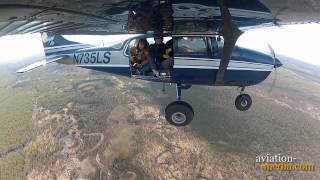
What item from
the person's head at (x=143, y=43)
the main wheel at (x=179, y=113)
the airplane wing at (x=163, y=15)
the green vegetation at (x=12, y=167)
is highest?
the airplane wing at (x=163, y=15)

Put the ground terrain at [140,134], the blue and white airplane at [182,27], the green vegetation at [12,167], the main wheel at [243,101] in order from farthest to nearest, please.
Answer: the ground terrain at [140,134] → the green vegetation at [12,167] → the main wheel at [243,101] → the blue and white airplane at [182,27]

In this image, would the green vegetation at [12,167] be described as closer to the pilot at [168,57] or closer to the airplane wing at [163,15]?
the pilot at [168,57]

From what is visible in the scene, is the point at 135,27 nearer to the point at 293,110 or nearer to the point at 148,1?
the point at 148,1

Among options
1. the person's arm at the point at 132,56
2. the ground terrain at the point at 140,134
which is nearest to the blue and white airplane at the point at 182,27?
the person's arm at the point at 132,56

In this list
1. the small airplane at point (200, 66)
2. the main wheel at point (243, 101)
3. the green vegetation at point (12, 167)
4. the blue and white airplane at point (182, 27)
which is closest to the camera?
the blue and white airplane at point (182, 27)

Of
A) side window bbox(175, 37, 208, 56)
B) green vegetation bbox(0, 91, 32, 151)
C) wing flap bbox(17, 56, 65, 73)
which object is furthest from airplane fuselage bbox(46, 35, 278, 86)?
green vegetation bbox(0, 91, 32, 151)

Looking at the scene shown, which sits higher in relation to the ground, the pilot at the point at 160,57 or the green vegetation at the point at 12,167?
the pilot at the point at 160,57

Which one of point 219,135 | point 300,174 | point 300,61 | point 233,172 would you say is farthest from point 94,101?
point 300,61

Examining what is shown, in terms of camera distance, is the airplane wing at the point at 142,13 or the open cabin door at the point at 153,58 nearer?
the airplane wing at the point at 142,13
